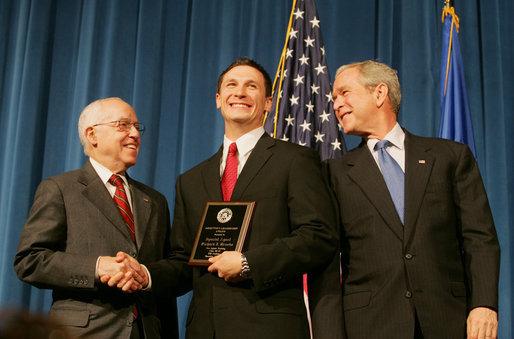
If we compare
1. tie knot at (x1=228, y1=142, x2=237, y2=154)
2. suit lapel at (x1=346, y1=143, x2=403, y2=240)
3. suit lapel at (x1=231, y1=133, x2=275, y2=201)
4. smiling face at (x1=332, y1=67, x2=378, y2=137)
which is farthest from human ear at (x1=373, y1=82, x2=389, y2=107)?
tie knot at (x1=228, y1=142, x2=237, y2=154)

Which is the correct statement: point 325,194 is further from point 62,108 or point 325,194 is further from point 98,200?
point 62,108

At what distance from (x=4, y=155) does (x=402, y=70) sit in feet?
10.9

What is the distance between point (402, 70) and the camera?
4477 mm

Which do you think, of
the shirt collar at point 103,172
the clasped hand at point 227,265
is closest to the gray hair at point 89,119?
the shirt collar at point 103,172

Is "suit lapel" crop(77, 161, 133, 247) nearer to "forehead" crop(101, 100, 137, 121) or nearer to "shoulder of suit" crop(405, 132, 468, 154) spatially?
"forehead" crop(101, 100, 137, 121)

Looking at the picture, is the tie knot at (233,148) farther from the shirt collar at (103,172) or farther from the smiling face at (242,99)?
the shirt collar at (103,172)

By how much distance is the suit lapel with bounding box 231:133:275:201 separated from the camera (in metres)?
2.32

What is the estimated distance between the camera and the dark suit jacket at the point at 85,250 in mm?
2307

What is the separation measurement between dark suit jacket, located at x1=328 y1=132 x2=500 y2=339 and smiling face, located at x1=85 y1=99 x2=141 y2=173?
3.54 ft

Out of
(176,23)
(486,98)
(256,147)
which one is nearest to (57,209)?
(256,147)

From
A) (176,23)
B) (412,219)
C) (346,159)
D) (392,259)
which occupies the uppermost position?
(176,23)

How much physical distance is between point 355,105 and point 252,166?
23.8 inches

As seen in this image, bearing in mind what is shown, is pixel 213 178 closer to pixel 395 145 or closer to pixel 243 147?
pixel 243 147

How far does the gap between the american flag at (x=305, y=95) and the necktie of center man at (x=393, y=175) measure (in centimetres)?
126
